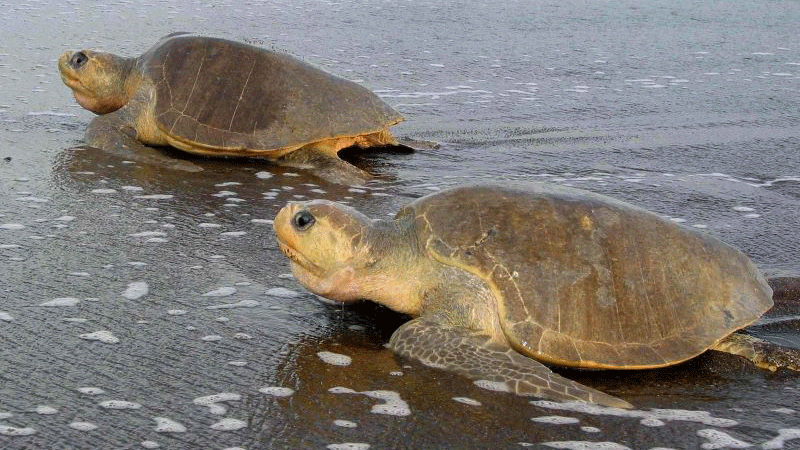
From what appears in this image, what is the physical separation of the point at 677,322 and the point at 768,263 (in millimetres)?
1241

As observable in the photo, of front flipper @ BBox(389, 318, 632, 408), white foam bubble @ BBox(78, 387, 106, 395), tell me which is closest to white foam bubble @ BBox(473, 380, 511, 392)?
front flipper @ BBox(389, 318, 632, 408)

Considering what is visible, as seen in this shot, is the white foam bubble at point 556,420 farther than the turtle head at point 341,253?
No

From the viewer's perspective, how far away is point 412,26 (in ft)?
39.6

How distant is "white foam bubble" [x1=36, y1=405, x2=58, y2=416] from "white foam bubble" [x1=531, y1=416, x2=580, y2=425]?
151 cm

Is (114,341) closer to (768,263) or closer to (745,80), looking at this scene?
(768,263)

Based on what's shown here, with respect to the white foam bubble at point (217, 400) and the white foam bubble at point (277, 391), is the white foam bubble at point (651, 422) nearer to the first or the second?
the white foam bubble at point (277, 391)

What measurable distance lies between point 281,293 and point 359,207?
158 cm

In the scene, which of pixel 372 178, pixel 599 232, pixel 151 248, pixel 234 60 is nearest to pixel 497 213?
pixel 599 232

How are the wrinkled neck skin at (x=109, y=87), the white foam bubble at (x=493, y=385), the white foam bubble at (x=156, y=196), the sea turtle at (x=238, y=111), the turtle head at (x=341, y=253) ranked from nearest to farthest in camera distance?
the white foam bubble at (x=493, y=385)
the turtle head at (x=341, y=253)
the white foam bubble at (x=156, y=196)
the sea turtle at (x=238, y=111)
the wrinkled neck skin at (x=109, y=87)

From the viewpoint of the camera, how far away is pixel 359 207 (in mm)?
Answer: 5609

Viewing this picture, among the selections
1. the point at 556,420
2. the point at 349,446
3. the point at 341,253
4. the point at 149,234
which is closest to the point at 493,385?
the point at 556,420

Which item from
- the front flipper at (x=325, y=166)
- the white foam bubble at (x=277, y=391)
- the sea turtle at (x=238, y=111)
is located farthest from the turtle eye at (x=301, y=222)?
the sea turtle at (x=238, y=111)

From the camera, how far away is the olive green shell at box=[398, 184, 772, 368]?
353 cm

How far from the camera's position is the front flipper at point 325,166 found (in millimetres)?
6266
